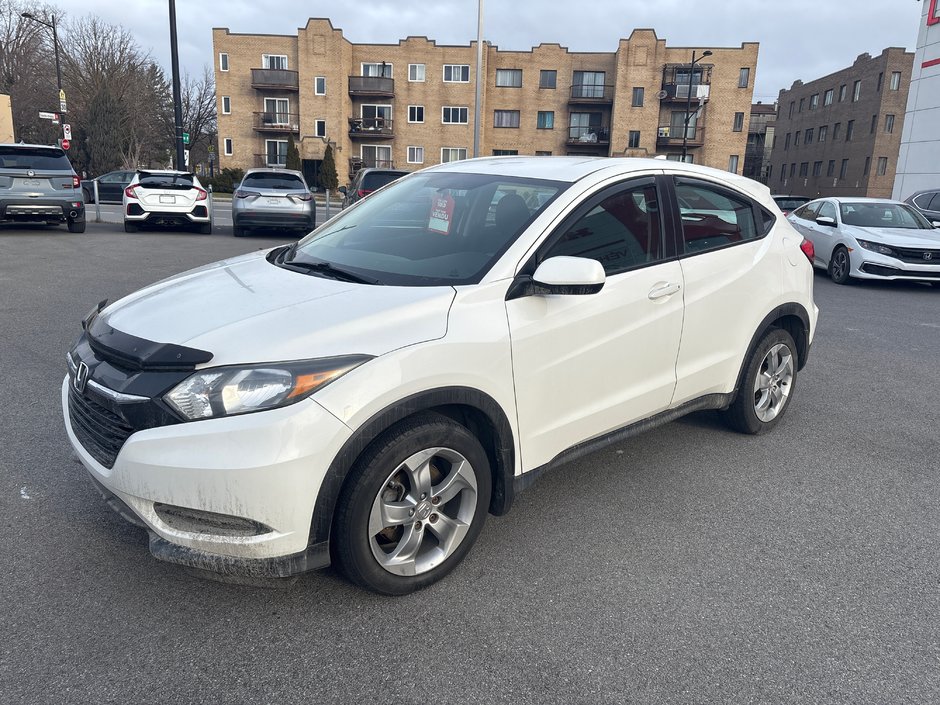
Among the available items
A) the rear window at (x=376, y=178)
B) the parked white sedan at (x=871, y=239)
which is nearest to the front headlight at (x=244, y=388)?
the parked white sedan at (x=871, y=239)

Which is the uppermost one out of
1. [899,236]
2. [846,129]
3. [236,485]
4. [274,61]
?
[274,61]

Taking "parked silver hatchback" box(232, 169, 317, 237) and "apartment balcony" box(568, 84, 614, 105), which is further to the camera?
"apartment balcony" box(568, 84, 614, 105)

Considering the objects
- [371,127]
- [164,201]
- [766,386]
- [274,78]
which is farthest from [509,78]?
[766,386]

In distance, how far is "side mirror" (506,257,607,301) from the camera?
10.00 ft

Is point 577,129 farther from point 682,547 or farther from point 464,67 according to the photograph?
point 682,547

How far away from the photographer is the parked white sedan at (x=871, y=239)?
1190cm

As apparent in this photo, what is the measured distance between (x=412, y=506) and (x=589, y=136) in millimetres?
52507

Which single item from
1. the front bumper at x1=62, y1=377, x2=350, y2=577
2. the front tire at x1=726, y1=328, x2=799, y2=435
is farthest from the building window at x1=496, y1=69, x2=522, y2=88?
the front bumper at x1=62, y1=377, x2=350, y2=577

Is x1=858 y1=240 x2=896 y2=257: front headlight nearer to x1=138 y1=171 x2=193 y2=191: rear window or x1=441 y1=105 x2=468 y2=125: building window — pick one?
x1=138 y1=171 x2=193 y2=191: rear window

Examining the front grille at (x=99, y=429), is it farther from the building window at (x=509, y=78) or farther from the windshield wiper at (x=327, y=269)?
the building window at (x=509, y=78)

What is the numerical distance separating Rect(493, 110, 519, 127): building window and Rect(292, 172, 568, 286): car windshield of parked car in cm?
5080

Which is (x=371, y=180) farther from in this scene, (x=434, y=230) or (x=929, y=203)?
(x=434, y=230)

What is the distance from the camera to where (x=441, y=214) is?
3.77 meters

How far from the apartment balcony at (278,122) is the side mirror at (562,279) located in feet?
174
